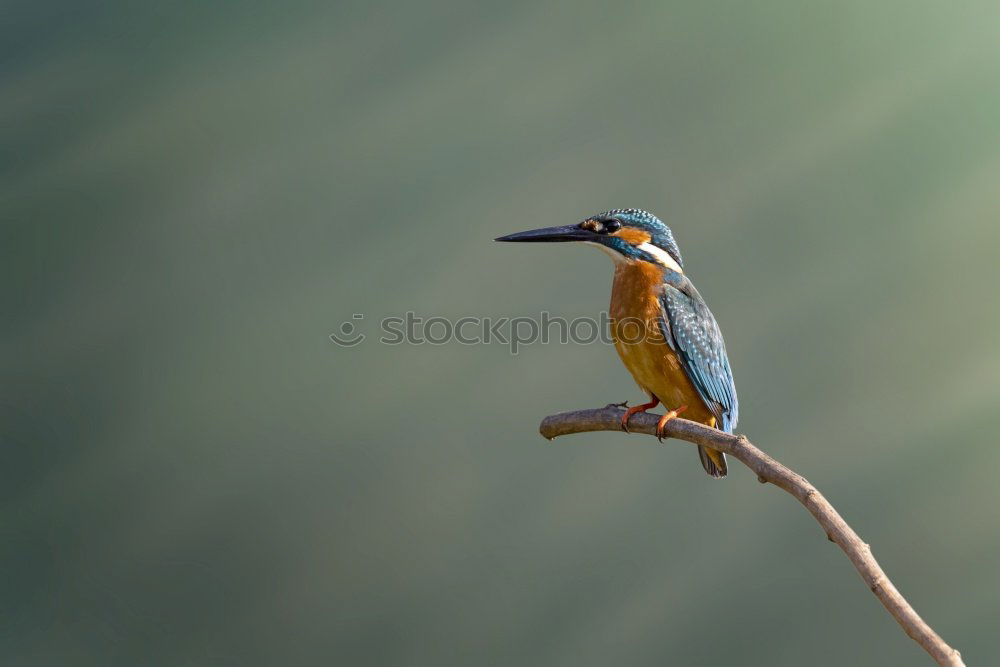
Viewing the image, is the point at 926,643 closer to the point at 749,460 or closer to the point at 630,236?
the point at 749,460

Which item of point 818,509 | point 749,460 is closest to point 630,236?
point 749,460

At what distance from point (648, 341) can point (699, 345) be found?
0.12m

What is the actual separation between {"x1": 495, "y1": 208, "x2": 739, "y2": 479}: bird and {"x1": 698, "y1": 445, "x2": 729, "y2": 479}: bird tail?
74 mm

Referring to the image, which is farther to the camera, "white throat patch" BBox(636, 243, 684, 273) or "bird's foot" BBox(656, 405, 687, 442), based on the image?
"white throat patch" BBox(636, 243, 684, 273)

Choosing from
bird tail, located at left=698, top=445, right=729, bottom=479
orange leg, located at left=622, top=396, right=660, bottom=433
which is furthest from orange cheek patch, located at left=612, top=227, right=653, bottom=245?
bird tail, located at left=698, top=445, right=729, bottom=479

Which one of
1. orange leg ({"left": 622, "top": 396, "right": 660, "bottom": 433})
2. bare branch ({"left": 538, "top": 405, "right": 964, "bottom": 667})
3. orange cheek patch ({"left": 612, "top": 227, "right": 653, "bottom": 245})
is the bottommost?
bare branch ({"left": 538, "top": 405, "right": 964, "bottom": 667})

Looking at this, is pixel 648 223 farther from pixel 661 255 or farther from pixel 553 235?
pixel 553 235

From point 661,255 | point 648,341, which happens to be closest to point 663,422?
point 648,341

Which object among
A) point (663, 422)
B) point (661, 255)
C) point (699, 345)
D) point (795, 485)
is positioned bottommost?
point (795, 485)

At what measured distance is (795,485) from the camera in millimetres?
1515

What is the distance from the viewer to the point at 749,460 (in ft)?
5.28

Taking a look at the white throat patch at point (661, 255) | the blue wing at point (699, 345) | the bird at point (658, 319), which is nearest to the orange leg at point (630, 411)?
the bird at point (658, 319)

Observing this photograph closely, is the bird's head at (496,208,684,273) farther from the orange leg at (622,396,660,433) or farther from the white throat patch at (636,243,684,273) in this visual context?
the orange leg at (622,396,660,433)

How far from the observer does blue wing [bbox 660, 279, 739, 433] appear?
2.02m
